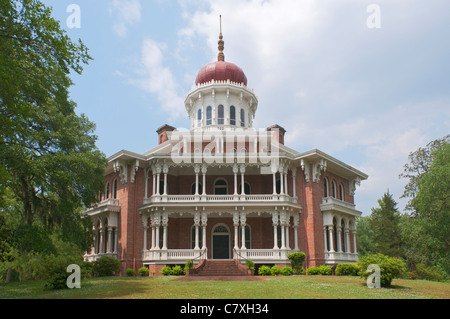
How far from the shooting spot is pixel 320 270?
2750cm

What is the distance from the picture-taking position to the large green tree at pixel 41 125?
15281mm

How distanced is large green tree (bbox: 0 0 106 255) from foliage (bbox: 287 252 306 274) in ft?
45.2

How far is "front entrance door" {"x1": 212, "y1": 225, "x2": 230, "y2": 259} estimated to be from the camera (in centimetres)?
3113

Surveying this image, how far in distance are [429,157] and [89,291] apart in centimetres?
3505

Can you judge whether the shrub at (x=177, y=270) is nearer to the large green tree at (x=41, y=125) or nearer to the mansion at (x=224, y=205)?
the mansion at (x=224, y=205)

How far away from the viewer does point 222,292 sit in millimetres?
15047

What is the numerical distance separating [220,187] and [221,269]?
27.3 feet

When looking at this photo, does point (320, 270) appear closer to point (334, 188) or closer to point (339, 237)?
point (339, 237)

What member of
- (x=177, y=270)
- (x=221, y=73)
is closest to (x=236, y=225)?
(x=177, y=270)

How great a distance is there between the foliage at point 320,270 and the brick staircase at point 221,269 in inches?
199

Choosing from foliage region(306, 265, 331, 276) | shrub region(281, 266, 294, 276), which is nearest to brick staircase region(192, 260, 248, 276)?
shrub region(281, 266, 294, 276)

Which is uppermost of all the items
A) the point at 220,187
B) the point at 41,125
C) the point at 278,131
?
the point at 278,131

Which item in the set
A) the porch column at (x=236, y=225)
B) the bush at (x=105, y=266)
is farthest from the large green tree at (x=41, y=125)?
the porch column at (x=236, y=225)
